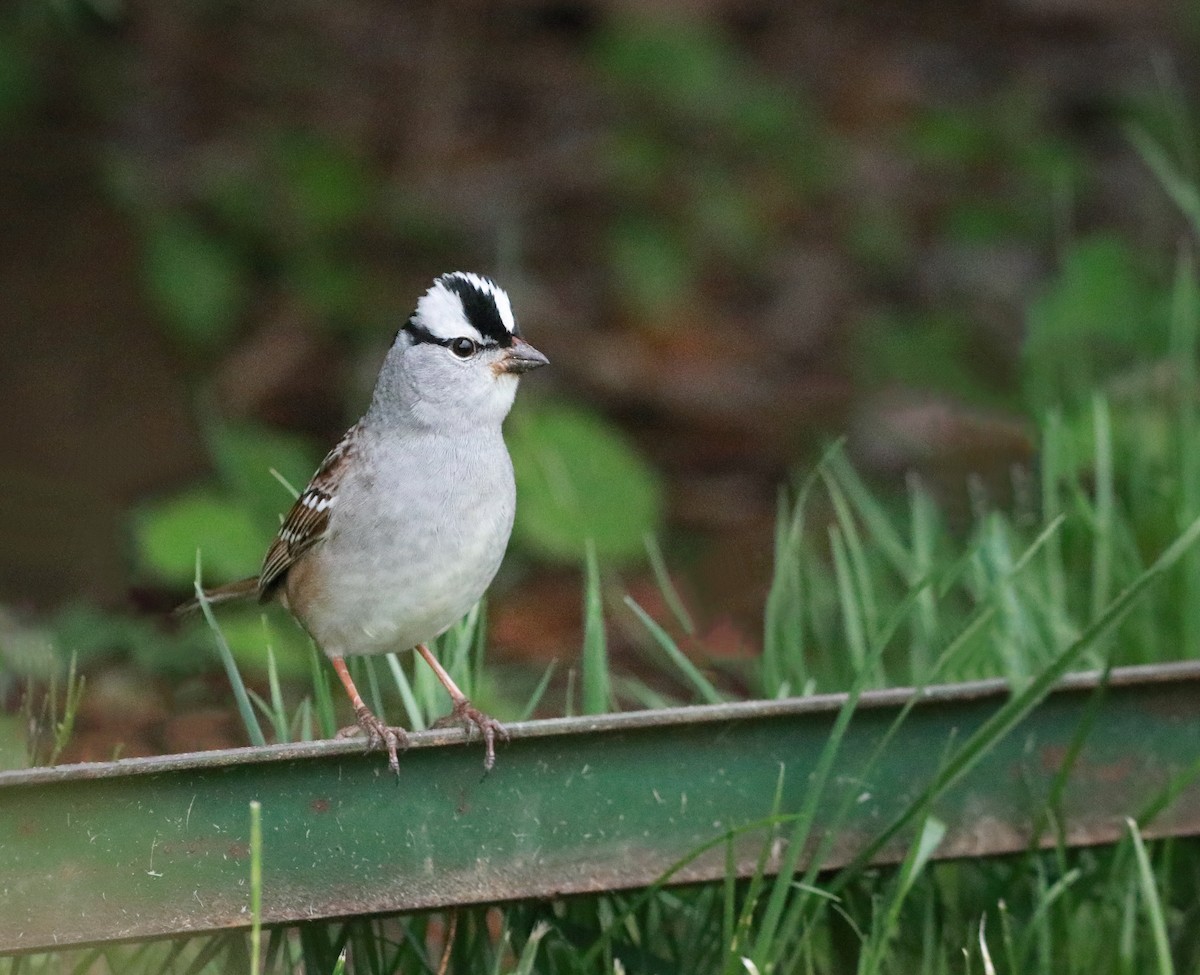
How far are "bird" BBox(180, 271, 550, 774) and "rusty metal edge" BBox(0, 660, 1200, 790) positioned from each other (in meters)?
0.17

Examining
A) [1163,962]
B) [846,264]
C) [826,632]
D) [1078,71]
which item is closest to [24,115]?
[846,264]

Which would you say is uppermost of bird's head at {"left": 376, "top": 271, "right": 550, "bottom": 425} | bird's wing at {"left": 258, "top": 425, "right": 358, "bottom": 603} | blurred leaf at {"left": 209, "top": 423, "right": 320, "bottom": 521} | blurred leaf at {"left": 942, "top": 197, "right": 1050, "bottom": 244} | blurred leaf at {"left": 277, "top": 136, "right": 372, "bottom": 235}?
blurred leaf at {"left": 942, "top": 197, "right": 1050, "bottom": 244}

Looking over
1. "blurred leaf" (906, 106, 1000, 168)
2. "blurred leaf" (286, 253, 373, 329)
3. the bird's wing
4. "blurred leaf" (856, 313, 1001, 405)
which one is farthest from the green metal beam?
"blurred leaf" (906, 106, 1000, 168)

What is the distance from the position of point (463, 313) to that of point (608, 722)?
62 centimetres

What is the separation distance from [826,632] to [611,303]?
3236mm

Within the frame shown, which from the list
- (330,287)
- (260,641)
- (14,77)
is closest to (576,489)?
(260,641)

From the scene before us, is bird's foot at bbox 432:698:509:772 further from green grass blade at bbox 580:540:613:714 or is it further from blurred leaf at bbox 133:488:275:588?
blurred leaf at bbox 133:488:275:588

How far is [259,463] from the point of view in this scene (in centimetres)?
412

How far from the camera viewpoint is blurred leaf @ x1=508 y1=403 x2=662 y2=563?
4.20 meters

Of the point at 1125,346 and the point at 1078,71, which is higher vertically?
the point at 1078,71

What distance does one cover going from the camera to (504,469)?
2422mm

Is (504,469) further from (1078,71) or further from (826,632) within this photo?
(1078,71)

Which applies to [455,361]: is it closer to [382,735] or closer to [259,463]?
[382,735]

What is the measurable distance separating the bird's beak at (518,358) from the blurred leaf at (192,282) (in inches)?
114
